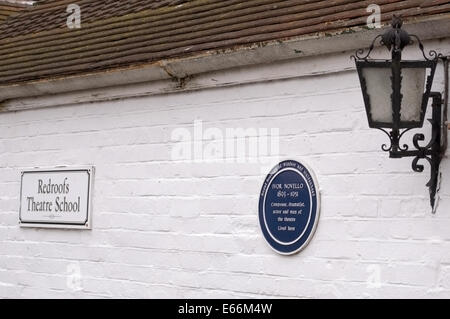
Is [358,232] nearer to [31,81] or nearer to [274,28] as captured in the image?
[274,28]

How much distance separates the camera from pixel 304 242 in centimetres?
586

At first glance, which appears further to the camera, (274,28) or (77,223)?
(77,223)

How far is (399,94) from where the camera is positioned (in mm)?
4910

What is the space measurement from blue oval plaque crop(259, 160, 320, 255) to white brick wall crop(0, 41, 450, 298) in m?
0.07

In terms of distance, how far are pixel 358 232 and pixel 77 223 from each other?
2650 mm

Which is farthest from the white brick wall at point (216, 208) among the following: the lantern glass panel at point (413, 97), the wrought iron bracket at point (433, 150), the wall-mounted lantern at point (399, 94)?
the lantern glass panel at point (413, 97)

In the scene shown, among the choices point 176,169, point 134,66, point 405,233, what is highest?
point 134,66

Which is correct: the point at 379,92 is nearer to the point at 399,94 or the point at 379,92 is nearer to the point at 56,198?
the point at 399,94

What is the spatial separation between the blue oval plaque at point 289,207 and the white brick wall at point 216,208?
0.07 meters

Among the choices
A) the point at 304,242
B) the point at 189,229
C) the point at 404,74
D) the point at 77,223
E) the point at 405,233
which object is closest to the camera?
the point at 404,74

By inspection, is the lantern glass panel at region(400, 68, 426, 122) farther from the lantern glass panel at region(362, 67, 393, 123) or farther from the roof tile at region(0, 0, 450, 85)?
the roof tile at region(0, 0, 450, 85)

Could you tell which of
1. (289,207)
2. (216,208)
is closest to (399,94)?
(289,207)

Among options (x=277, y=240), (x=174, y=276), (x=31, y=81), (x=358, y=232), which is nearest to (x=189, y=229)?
(x=174, y=276)

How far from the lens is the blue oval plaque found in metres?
5.86
